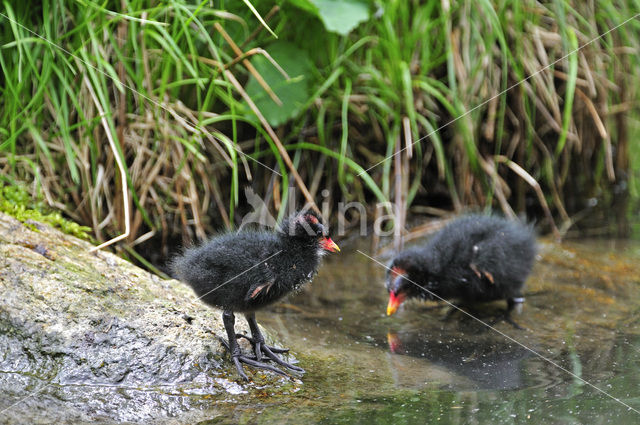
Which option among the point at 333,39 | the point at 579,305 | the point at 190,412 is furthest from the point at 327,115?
the point at 190,412

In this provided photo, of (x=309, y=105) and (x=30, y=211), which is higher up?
(x=309, y=105)

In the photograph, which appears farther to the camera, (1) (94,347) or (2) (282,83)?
(2) (282,83)

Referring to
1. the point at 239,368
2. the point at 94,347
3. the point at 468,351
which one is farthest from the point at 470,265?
the point at 94,347

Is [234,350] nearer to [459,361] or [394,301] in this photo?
[459,361]

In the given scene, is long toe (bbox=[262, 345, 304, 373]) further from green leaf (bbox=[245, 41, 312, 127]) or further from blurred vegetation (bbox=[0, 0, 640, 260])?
green leaf (bbox=[245, 41, 312, 127])

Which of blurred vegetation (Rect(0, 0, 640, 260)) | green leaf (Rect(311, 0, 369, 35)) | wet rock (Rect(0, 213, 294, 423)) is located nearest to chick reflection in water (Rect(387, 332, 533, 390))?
wet rock (Rect(0, 213, 294, 423))

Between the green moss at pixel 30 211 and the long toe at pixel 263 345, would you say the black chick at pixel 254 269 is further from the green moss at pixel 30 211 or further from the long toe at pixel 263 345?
the green moss at pixel 30 211

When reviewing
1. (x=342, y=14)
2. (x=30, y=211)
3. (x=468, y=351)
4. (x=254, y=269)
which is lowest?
(x=468, y=351)

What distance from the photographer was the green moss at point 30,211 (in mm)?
3875

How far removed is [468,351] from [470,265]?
2.59 feet

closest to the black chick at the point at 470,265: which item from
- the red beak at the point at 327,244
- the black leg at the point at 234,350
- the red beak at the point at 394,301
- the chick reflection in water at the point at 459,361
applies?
the red beak at the point at 394,301

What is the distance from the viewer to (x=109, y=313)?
312 cm

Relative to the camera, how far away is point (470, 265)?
4250mm

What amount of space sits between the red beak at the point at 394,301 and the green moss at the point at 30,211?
1774 mm
